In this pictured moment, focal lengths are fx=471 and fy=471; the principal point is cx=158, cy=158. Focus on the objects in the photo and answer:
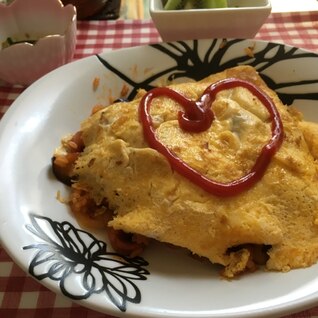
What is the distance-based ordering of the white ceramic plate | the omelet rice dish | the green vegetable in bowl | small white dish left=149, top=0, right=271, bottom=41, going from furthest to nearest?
the green vegetable in bowl → small white dish left=149, top=0, right=271, bottom=41 → the omelet rice dish → the white ceramic plate

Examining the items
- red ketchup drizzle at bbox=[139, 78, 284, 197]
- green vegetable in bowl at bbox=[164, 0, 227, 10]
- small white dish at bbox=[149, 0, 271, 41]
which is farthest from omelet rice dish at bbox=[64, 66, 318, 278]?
green vegetable in bowl at bbox=[164, 0, 227, 10]

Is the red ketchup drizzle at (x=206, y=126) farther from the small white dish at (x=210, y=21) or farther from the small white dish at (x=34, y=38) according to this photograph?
the small white dish at (x=34, y=38)

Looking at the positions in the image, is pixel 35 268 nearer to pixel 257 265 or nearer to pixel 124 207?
pixel 124 207

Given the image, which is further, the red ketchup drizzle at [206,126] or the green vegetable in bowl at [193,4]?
the green vegetable in bowl at [193,4]

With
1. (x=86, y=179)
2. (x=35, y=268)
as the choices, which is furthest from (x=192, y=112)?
(x=35, y=268)

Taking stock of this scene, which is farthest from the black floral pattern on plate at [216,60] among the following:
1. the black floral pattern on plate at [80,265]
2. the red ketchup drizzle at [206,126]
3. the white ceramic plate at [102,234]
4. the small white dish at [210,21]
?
the black floral pattern on plate at [80,265]

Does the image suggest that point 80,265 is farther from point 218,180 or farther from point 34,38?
point 34,38

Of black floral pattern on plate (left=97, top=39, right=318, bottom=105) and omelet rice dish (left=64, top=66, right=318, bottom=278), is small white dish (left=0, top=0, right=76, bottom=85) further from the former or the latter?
omelet rice dish (left=64, top=66, right=318, bottom=278)
